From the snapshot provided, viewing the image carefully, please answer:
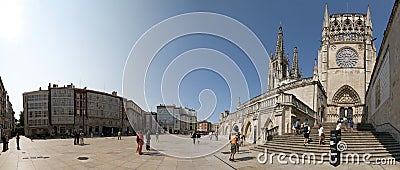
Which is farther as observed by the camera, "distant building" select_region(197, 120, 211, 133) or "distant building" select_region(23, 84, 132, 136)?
"distant building" select_region(23, 84, 132, 136)

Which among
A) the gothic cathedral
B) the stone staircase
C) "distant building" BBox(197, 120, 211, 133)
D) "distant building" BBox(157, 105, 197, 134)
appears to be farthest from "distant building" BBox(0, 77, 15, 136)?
the gothic cathedral

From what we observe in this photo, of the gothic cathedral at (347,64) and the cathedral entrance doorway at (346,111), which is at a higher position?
the gothic cathedral at (347,64)

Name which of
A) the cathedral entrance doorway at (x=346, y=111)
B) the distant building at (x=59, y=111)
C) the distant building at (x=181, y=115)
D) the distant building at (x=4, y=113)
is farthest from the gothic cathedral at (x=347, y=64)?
the distant building at (x=59, y=111)

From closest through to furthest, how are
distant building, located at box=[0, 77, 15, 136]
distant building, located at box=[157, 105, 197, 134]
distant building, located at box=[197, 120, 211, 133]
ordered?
1. distant building, located at box=[157, 105, 197, 134]
2. distant building, located at box=[197, 120, 211, 133]
3. distant building, located at box=[0, 77, 15, 136]

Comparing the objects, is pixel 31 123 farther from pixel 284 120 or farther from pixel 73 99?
pixel 284 120

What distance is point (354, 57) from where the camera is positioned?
56.6 meters

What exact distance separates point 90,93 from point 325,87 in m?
66.8

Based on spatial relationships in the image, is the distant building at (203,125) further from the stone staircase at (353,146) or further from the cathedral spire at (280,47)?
the cathedral spire at (280,47)

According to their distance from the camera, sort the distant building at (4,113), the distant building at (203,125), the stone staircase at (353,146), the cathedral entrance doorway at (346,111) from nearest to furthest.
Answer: the stone staircase at (353,146)
the distant building at (203,125)
the cathedral entrance doorway at (346,111)
the distant building at (4,113)

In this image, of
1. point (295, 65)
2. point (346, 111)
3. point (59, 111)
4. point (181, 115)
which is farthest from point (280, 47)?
point (59, 111)

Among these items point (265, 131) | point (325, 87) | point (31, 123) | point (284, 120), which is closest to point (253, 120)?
point (284, 120)

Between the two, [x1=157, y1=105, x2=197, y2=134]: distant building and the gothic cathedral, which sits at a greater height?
the gothic cathedral

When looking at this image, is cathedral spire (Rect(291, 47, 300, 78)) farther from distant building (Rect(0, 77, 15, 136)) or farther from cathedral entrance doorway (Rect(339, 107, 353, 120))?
distant building (Rect(0, 77, 15, 136))

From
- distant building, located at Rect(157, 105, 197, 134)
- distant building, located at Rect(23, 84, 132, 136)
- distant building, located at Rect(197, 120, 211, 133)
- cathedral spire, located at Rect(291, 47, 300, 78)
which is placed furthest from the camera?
cathedral spire, located at Rect(291, 47, 300, 78)
